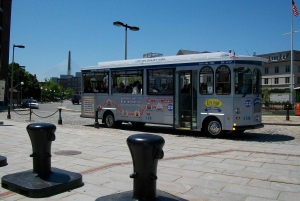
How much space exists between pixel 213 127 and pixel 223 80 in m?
2.00

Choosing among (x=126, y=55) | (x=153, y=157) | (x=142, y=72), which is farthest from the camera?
(x=126, y=55)

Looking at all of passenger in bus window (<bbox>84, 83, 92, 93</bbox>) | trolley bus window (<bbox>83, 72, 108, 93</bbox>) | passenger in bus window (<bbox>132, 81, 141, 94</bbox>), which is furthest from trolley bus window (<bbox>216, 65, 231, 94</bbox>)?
passenger in bus window (<bbox>84, 83, 92, 93</bbox>)

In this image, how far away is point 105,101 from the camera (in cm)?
1639

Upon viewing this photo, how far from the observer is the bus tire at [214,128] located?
41.0 feet

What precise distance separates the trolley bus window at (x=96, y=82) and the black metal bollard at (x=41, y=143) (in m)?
10.8

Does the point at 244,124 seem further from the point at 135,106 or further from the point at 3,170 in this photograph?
the point at 3,170

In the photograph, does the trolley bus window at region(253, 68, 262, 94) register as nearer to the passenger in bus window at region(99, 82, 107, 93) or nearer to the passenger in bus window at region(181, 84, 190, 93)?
the passenger in bus window at region(181, 84, 190, 93)

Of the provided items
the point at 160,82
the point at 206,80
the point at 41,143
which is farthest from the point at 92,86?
the point at 41,143

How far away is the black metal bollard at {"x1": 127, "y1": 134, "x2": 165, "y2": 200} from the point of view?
393cm

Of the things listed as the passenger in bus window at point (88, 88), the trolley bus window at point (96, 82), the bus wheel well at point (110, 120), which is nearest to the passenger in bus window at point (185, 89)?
the bus wheel well at point (110, 120)

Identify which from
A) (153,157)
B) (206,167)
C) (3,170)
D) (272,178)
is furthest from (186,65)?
(153,157)

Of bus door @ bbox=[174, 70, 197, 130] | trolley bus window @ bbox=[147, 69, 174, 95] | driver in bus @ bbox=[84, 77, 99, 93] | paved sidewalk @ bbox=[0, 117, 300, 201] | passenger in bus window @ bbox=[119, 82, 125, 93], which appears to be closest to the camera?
paved sidewalk @ bbox=[0, 117, 300, 201]

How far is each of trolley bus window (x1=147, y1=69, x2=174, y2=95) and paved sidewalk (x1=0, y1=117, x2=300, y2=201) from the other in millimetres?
3329

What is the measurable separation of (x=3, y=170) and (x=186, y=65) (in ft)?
28.1
